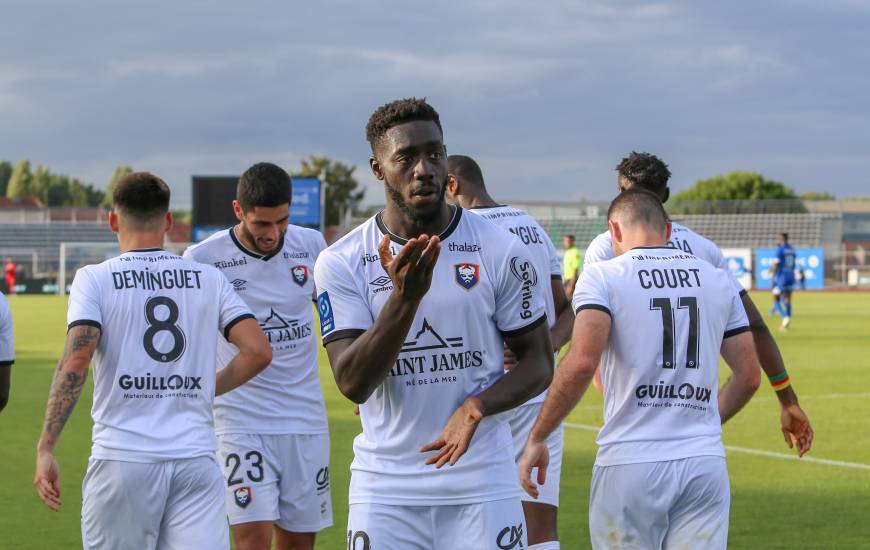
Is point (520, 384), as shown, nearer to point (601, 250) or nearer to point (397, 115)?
point (397, 115)

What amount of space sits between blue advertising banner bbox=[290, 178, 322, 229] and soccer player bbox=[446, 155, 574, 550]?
47297 mm

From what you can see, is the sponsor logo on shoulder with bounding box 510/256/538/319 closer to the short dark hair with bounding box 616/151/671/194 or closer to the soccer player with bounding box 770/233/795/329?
the short dark hair with bounding box 616/151/671/194

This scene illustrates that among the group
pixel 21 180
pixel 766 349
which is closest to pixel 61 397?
pixel 766 349

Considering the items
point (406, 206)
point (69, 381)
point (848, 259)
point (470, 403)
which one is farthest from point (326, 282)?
point (848, 259)

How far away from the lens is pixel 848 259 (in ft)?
220

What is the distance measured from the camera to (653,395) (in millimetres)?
4969

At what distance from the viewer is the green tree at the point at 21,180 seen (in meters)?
159

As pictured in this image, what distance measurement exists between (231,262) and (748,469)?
585cm

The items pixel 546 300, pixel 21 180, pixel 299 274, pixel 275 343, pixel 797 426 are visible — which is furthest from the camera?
pixel 21 180

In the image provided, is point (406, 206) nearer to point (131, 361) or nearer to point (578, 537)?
point (131, 361)

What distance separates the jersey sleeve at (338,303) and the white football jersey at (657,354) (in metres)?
1.31

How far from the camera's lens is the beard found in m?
3.89

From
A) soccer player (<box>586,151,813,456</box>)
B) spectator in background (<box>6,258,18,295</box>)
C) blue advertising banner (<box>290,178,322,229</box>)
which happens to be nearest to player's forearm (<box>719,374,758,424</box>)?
soccer player (<box>586,151,813,456</box>)

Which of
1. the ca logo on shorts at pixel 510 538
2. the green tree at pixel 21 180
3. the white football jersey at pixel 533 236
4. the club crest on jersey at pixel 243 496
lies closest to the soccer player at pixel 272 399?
the club crest on jersey at pixel 243 496
